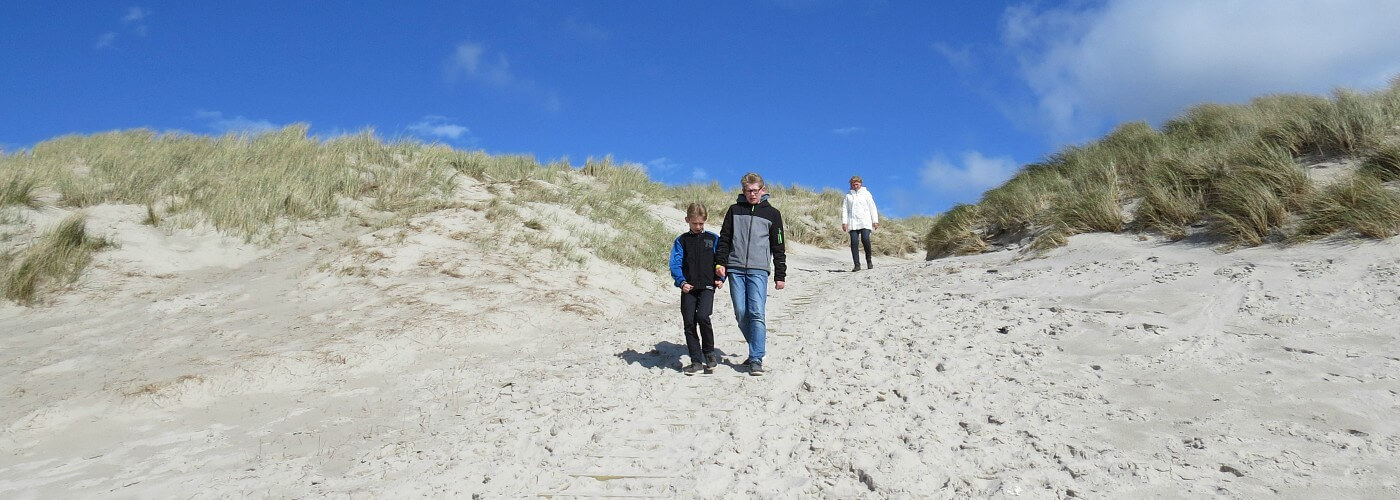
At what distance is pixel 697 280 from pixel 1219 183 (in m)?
7.37

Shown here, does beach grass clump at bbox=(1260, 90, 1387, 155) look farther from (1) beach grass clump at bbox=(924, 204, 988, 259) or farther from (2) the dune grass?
(1) beach grass clump at bbox=(924, 204, 988, 259)

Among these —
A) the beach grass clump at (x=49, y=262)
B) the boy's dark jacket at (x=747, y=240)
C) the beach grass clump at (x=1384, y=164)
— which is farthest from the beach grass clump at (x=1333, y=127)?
the beach grass clump at (x=49, y=262)

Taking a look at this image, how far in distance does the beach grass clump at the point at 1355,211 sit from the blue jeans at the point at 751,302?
5957 millimetres

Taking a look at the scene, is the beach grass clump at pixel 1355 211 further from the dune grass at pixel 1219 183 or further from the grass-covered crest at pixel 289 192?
the grass-covered crest at pixel 289 192

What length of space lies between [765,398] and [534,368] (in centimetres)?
233

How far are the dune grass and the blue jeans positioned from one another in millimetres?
5735

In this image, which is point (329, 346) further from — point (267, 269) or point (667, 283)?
point (667, 283)

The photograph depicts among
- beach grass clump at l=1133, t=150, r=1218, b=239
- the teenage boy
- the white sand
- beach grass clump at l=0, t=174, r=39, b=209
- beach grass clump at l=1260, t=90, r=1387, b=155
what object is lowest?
the white sand

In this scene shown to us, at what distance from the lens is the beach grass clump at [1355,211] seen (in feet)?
24.4

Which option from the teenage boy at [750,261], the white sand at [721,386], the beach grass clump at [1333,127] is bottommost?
Result: the white sand at [721,386]

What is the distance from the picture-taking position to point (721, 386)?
586 cm

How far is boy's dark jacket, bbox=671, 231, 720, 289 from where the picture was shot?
6242 mm

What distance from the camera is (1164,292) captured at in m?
7.34

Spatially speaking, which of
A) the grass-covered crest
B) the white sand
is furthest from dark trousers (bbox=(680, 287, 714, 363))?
the grass-covered crest
